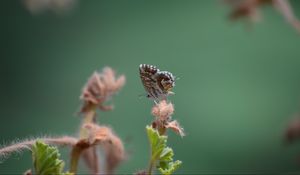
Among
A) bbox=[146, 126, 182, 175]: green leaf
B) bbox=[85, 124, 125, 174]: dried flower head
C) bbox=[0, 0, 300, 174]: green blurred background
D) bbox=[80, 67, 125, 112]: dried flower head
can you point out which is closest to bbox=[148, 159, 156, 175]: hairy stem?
bbox=[146, 126, 182, 175]: green leaf

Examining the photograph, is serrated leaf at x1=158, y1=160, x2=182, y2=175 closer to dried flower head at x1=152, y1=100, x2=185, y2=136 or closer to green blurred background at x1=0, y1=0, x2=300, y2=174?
dried flower head at x1=152, y1=100, x2=185, y2=136

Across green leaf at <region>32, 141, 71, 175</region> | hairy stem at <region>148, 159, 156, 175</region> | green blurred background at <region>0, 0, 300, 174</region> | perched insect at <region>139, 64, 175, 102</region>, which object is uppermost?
green blurred background at <region>0, 0, 300, 174</region>

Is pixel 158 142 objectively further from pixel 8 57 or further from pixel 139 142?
pixel 8 57

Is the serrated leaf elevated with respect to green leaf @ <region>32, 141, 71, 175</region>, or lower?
lower

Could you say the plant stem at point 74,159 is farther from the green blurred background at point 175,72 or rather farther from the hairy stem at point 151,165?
the green blurred background at point 175,72

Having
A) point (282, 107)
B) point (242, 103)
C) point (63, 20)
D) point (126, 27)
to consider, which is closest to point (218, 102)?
point (242, 103)
